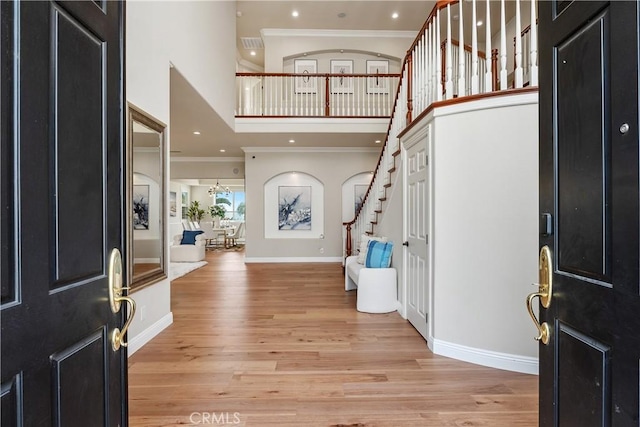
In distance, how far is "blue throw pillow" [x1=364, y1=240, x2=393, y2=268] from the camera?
4180 mm

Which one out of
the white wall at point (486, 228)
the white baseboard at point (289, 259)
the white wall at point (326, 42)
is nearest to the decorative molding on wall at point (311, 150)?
the white wall at point (326, 42)

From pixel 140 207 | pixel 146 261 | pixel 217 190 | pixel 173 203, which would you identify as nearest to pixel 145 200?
pixel 140 207

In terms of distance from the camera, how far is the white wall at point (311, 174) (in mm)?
8352

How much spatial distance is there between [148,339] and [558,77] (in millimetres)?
3635

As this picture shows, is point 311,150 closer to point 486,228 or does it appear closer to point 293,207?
point 293,207

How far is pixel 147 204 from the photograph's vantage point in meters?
3.33

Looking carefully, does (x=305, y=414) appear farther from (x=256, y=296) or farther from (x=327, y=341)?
(x=256, y=296)

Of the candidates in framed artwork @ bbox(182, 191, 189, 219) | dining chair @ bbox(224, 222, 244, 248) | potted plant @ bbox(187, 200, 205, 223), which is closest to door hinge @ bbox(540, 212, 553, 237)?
dining chair @ bbox(224, 222, 244, 248)

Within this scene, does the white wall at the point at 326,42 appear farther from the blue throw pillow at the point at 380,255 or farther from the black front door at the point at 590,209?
the black front door at the point at 590,209

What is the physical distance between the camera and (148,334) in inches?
126

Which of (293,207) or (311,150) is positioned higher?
(311,150)

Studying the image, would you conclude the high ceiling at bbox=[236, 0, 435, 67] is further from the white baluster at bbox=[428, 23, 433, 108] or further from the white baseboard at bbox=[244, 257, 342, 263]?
the white baseboard at bbox=[244, 257, 342, 263]

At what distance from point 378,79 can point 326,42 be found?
191 cm

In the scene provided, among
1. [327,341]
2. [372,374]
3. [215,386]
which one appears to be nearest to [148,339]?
[215,386]
